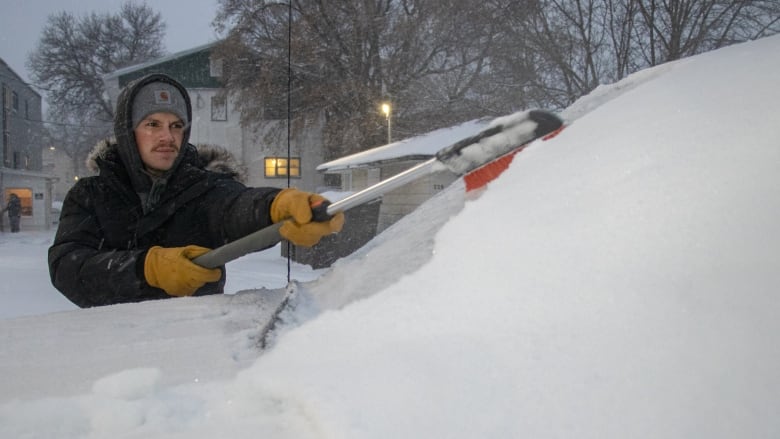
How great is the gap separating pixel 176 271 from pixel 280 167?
51.7ft

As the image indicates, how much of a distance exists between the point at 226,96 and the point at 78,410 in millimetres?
16172

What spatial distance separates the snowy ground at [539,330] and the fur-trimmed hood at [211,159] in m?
1.25

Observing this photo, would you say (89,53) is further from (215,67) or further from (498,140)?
(498,140)

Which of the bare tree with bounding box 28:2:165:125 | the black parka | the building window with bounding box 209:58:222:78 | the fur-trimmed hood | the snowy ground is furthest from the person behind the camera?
the building window with bounding box 209:58:222:78

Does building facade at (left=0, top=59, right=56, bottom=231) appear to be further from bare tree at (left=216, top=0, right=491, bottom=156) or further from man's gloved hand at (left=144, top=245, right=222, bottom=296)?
man's gloved hand at (left=144, top=245, right=222, bottom=296)

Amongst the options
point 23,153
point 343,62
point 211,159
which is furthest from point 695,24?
point 23,153

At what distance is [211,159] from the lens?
2664 mm

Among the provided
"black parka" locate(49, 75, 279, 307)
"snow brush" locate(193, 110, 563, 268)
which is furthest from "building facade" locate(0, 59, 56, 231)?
"snow brush" locate(193, 110, 563, 268)

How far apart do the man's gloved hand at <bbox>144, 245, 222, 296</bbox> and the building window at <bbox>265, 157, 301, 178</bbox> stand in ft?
48.8

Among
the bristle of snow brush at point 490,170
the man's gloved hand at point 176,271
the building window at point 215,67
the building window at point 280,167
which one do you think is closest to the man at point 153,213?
the man's gloved hand at point 176,271

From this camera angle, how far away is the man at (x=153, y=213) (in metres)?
1.88

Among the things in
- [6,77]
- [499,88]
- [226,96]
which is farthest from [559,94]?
[6,77]

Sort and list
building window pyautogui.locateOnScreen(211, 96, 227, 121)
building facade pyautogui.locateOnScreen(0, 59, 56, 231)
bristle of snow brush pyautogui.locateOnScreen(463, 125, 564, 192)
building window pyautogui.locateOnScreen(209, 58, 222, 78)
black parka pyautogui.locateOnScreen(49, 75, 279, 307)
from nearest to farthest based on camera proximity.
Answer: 1. bristle of snow brush pyautogui.locateOnScreen(463, 125, 564, 192)
2. black parka pyautogui.locateOnScreen(49, 75, 279, 307)
3. building facade pyautogui.locateOnScreen(0, 59, 56, 231)
4. building window pyautogui.locateOnScreen(209, 58, 222, 78)
5. building window pyautogui.locateOnScreen(211, 96, 227, 121)

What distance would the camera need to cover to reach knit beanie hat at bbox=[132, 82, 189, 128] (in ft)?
7.68
